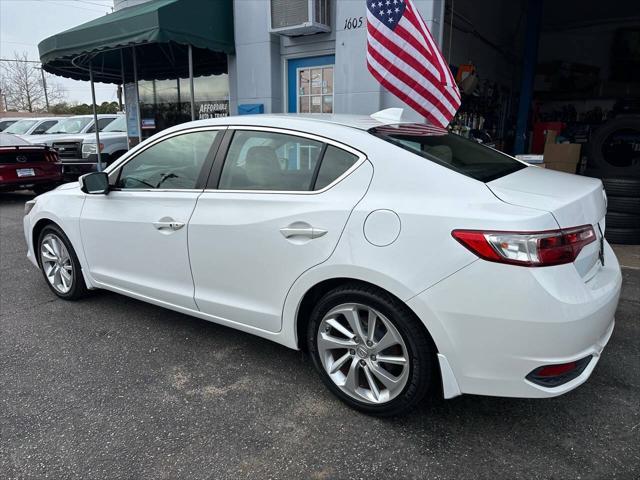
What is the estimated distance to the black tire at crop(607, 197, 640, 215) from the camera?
567 centimetres

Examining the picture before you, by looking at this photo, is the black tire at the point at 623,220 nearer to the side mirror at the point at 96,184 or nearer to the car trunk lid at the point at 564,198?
the car trunk lid at the point at 564,198

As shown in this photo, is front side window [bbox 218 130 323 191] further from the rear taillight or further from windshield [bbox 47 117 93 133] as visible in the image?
windshield [bbox 47 117 93 133]

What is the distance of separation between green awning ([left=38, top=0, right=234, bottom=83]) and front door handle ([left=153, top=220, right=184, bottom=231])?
4.42 meters

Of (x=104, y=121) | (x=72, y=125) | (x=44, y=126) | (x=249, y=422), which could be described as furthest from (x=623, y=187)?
(x=44, y=126)

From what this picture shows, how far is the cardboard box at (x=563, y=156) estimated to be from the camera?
24.5 ft

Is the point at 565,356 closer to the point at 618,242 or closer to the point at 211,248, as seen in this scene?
the point at 211,248

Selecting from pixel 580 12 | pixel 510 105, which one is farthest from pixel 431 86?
pixel 580 12

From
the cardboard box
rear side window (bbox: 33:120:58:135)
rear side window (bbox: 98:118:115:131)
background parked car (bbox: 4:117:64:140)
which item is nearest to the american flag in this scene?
the cardboard box

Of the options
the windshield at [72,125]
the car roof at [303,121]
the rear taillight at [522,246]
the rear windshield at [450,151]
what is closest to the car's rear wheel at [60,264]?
the car roof at [303,121]

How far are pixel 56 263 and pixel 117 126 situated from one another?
351 inches

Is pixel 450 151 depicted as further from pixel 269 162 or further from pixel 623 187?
pixel 623 187

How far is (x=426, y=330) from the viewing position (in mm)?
2271

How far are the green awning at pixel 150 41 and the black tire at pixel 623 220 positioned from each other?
20.4 feet

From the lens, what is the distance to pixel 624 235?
583 centimetres
